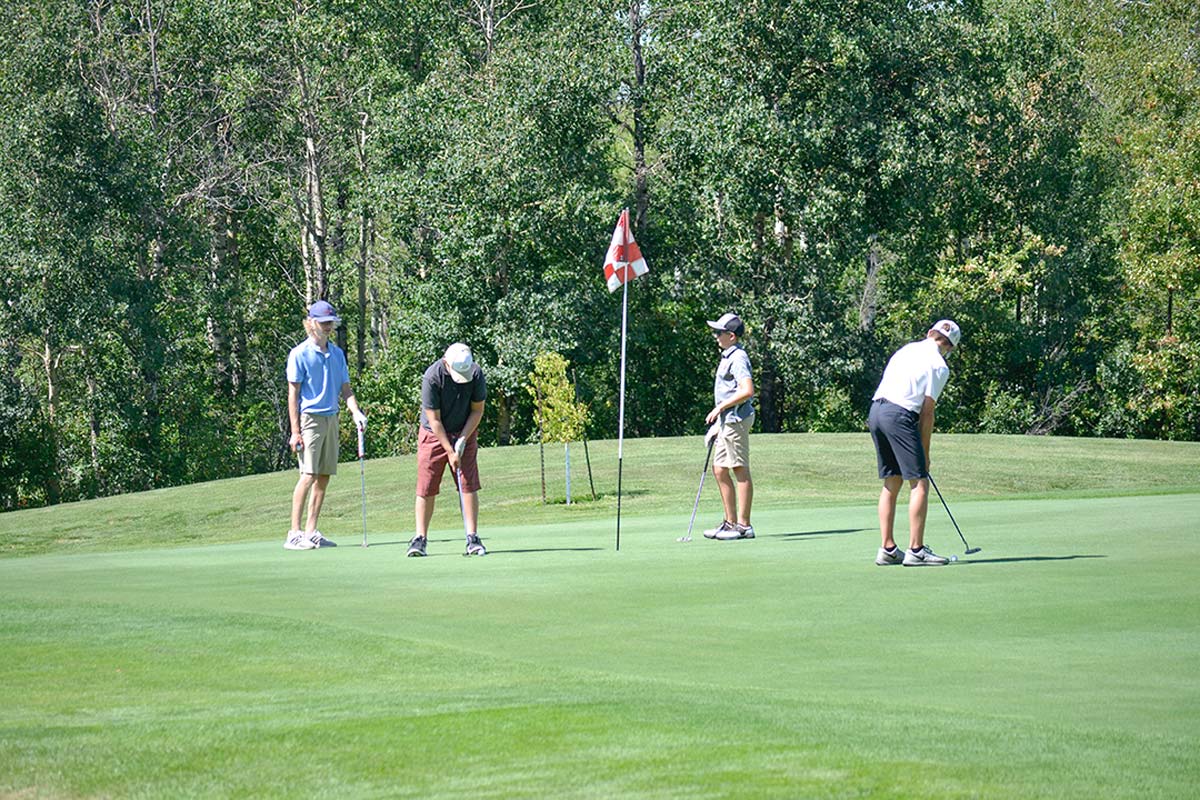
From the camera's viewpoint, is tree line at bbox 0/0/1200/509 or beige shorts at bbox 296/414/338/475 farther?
tree line at bbox 0/0/1200/509

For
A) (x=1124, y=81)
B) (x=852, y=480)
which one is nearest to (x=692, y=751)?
(x=852, y=480)

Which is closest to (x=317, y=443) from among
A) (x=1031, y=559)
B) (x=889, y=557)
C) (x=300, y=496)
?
(x=300, y=496)

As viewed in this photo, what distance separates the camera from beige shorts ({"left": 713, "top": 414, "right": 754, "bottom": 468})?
14289mm

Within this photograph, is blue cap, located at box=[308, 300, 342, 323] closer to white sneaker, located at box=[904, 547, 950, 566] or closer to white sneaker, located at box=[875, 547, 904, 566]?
white sneaker, located at box=[875, 547, 904, 566]

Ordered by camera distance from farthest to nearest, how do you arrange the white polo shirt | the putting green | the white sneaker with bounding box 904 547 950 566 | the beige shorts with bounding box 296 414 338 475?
the beige shorts with bounding box 296 414 338 475
the white polo shirt
the white sneaker with bounding box 904 547 950 566
the putting green

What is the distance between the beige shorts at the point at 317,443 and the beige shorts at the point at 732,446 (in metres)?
3.77

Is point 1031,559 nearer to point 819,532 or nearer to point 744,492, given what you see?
point 744,492

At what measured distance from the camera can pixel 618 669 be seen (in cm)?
733

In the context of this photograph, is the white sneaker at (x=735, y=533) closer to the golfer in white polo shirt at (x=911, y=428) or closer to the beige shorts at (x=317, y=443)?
the golfer in white polo shirt at (x=911, y=428)

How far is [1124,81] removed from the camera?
2224 inches

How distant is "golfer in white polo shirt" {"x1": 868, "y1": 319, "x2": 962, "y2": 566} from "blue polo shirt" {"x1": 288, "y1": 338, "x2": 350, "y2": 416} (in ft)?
17.8

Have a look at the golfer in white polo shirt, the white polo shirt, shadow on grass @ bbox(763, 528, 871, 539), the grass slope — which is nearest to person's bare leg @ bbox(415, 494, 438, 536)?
shadow on grass @ bbox(763, 528, 871, 539)

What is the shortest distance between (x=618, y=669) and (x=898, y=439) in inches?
200

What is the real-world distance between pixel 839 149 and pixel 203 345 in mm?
23916
